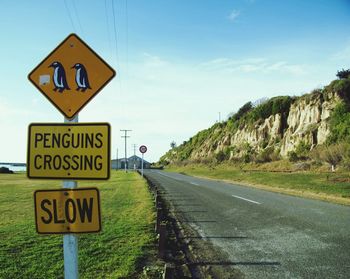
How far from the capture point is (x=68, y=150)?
3.72m

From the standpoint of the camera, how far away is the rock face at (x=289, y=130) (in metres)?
40.2

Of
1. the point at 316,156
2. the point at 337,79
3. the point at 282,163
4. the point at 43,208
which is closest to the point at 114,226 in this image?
the point at 43,208

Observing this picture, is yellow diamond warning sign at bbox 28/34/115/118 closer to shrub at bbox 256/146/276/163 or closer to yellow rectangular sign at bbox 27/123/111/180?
yellow rectangular sign at bbox 27/123/111/180

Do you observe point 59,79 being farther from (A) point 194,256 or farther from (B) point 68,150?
(A) point 194,256

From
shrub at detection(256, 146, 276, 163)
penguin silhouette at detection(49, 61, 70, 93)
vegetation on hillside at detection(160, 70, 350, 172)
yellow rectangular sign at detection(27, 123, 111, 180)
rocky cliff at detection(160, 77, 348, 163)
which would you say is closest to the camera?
yellow rectangular sign at detection(27, 123, 111, 180)

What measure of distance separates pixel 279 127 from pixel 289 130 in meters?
3.97

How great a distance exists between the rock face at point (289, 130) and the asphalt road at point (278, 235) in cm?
2749

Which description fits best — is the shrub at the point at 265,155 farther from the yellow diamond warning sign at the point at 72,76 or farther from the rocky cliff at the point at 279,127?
the yellow diamond warning sign at the point at 72,76

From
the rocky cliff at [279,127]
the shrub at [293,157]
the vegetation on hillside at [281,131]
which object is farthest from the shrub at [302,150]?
the shrub at [293,157]

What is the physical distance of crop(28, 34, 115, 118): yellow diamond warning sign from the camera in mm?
3955

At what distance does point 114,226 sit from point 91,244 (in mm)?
2227

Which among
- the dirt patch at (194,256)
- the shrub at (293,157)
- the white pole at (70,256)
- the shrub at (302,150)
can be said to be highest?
the shrub at (302,150)

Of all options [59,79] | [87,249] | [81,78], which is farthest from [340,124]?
[59,79]

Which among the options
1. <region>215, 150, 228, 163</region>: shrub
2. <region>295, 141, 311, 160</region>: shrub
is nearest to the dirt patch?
<region>295, 141, 311, 160</region>: shrub
